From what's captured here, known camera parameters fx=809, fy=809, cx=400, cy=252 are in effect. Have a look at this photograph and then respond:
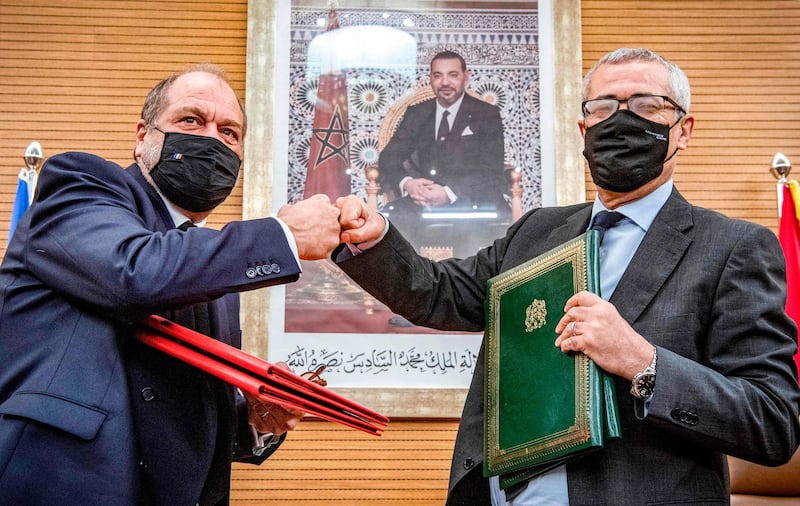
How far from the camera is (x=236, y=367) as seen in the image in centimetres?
157

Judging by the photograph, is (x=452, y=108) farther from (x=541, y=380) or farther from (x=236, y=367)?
(x=236, y=367)

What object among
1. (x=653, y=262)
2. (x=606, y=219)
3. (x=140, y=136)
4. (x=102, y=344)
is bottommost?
(x=102, y=344)

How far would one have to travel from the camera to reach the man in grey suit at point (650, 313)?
1.55 m

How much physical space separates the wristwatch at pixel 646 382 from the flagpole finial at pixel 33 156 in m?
2.90

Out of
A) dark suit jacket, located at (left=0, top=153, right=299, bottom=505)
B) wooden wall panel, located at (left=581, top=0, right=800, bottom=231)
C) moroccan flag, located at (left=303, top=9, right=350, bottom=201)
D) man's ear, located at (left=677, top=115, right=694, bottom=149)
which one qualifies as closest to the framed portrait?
moroccan flag, located at (left=303, top=9, right=350, bottom=201)

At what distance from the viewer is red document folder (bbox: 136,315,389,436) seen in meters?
1.51

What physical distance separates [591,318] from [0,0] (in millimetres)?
3444

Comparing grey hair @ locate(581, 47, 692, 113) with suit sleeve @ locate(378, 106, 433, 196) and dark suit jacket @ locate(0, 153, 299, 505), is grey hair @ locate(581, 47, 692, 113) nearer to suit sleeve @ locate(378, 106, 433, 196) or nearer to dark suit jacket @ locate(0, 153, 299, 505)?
dark suit jacket @ locate(0, 153, 299, 505)

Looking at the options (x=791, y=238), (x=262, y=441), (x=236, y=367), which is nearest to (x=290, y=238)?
(x=236, y=367)

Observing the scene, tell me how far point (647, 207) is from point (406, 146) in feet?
6.20

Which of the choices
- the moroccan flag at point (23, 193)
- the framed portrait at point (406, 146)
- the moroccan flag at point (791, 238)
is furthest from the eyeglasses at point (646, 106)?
the moroccan flag at point (23, 193)

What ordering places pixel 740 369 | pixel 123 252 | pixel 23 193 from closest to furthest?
pixel 123 252 < pixel 740 369 < pixel 23 193

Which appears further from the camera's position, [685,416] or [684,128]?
[684,128]

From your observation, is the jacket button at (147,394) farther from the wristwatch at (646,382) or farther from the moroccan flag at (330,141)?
the moroccan flag at (330,141)
